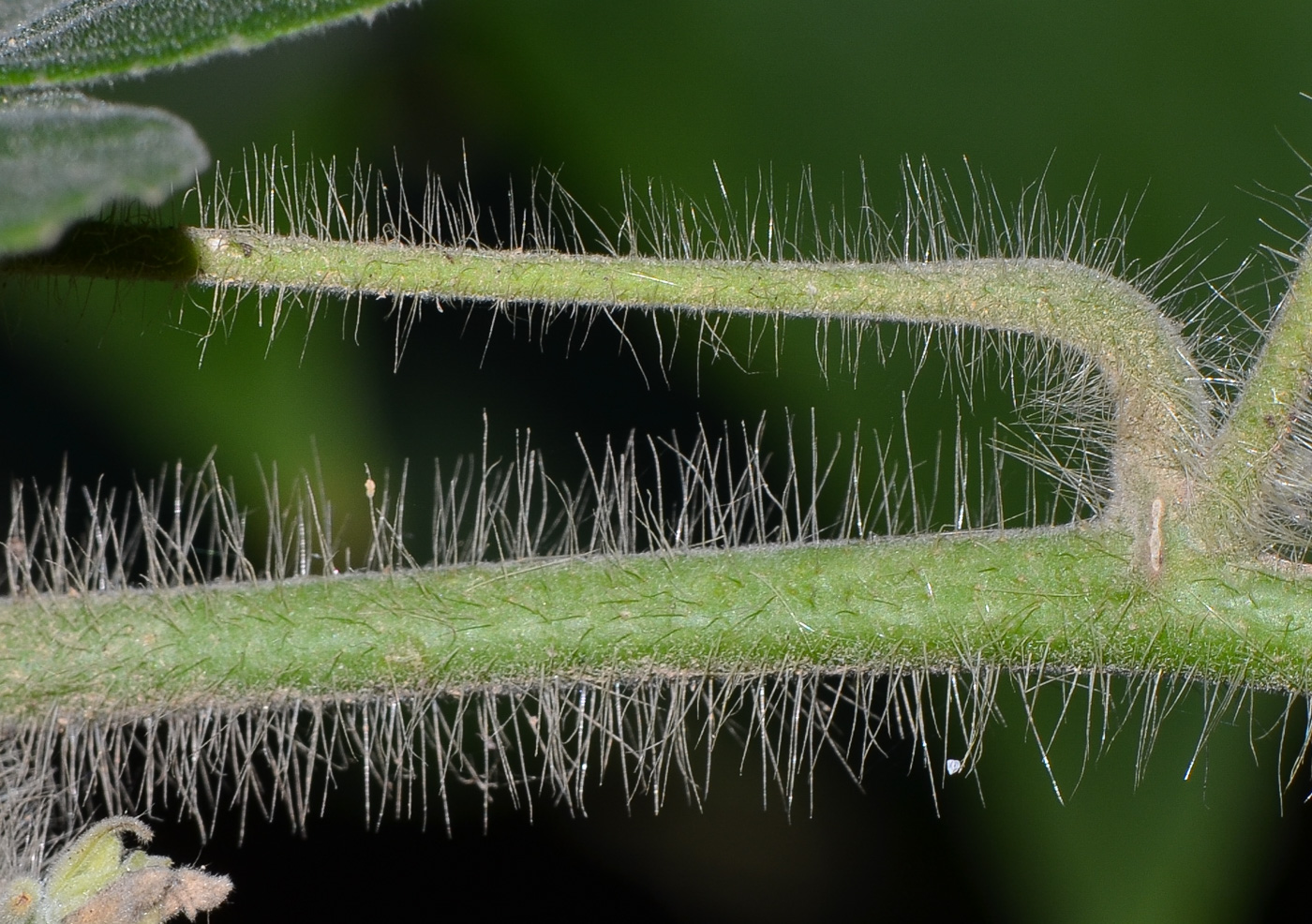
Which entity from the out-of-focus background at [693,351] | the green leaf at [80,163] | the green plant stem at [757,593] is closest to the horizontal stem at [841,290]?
the green plant stem at [757,593]

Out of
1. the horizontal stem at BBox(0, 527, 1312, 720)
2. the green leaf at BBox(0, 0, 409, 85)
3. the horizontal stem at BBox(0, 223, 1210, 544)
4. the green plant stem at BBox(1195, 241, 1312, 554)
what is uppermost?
the green leaf at BBox(0, 0, 409, 85)

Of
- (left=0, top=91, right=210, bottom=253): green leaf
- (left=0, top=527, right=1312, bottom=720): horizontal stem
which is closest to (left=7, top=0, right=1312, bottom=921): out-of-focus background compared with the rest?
(left=0, top=527, right=1312, bottom=720): horizontal stem

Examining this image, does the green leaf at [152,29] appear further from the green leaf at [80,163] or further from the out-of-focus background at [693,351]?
the out-of-focus background at [693,351]

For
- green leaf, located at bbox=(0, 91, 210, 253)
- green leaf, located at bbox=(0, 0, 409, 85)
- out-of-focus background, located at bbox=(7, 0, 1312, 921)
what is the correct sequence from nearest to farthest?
green leaf, located at bbox=(0, 91, 210, 253)
green leaf, located at bbox=(0, 0, 409, 85)
out-of-focus background, located at bbox=(7, 0, 1312, 921)

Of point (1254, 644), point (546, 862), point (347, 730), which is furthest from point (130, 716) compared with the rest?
point (546, 862)

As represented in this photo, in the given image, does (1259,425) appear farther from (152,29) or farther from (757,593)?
(152,29)

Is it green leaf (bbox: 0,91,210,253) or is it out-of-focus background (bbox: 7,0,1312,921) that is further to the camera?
out-of-focus background (bbox: 7,0,1312,921)

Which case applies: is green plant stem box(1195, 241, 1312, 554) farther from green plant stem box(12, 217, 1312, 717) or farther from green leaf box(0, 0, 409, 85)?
green leaf box(0, 0, 409, 85)
